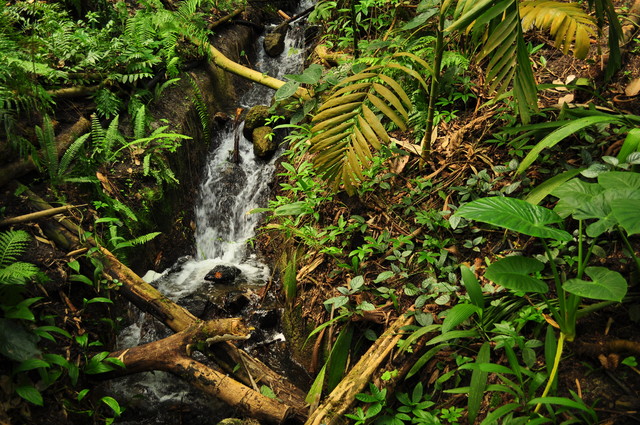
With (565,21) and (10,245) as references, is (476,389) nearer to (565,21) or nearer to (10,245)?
(565,21)

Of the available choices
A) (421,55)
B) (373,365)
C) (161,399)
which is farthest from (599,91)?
(161,399)

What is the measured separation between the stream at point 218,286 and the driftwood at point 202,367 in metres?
0.47

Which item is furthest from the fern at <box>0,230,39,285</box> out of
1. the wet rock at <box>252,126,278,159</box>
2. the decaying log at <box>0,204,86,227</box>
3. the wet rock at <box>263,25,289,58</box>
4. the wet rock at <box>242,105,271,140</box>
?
the wet rock at <box>263,25,289,58</box>

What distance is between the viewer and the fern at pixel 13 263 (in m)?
2.51

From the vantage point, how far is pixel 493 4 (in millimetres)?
2225

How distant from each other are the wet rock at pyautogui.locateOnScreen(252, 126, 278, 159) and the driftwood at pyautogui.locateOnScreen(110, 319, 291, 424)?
127 inches

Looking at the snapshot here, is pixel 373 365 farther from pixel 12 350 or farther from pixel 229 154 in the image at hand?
pixel 229 154

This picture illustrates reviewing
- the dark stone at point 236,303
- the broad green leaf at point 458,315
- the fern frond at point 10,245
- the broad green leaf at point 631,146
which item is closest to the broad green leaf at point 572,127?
the broad green leaf at point 631,146

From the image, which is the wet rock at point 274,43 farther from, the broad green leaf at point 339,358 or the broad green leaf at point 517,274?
the broad green leaf at point 517,274

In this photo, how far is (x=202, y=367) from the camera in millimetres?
2764

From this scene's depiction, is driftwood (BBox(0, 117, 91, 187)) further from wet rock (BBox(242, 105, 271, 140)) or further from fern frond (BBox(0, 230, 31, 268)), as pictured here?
wet rock (BBox(242, 105, 271, 140))

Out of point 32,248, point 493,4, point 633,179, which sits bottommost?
point 32,248

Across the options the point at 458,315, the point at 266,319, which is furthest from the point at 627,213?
the point at 266,319

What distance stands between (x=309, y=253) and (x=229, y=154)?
9.62ft
